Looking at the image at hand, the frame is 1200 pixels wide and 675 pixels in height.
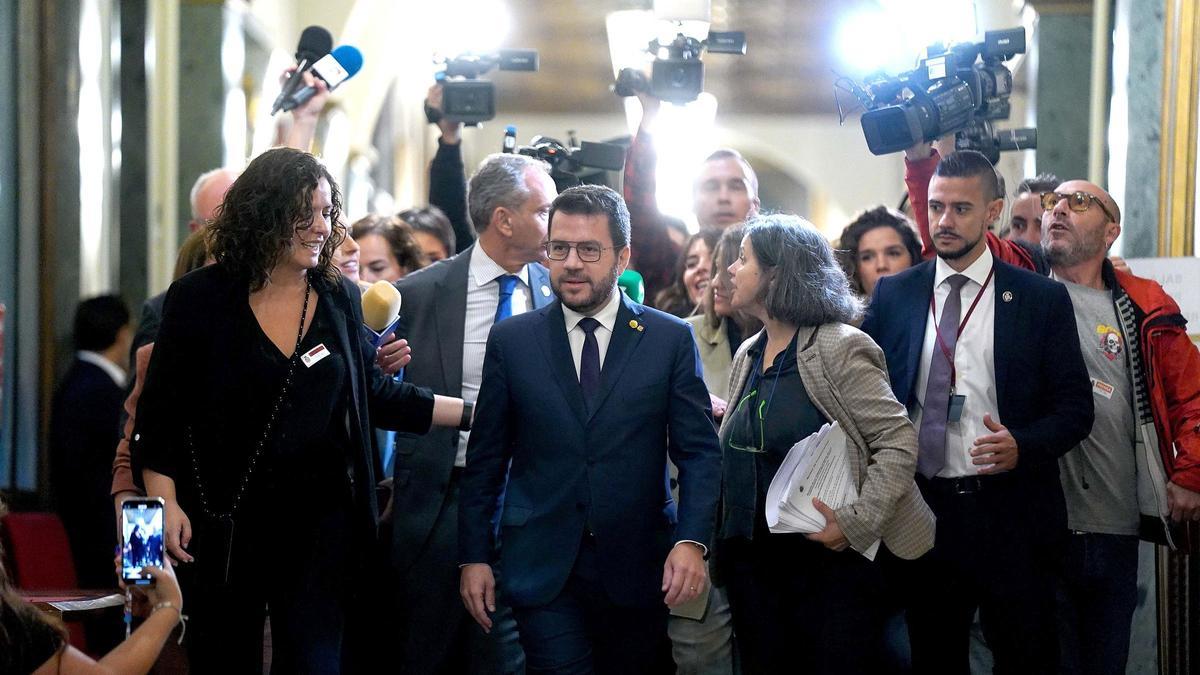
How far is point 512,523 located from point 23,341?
166 inches

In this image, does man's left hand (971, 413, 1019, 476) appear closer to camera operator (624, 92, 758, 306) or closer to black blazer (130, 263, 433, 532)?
black blazer (130, 263, 433, 532)

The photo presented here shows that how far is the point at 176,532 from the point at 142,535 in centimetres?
31

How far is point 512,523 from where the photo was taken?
398 cm

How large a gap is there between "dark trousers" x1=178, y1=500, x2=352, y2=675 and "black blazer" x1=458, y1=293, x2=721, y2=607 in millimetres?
449

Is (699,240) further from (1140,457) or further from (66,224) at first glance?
(66,224)

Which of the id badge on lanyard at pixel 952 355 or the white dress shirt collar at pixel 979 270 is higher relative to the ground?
the white dress shirt collar at pixel 979 270

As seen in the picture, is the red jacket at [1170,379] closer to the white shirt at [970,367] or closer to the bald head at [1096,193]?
the bald head at [1096,193]

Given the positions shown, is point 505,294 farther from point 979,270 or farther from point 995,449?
point 995,449

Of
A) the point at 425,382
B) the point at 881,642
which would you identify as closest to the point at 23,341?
the point at 425,382

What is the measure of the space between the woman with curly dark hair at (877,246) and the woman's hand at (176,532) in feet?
8.58

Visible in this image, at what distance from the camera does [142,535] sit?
3223 mm

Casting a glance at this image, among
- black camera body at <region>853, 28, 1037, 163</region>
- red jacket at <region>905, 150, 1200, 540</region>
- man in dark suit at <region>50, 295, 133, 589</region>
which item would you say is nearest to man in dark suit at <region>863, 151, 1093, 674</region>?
red jacket at <region>905, 150, 1200, 540</region>

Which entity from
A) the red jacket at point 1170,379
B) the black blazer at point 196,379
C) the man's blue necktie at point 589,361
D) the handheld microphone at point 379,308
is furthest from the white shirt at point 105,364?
the red jacket at point 1170,379

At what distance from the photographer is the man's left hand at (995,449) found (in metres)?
4.07
